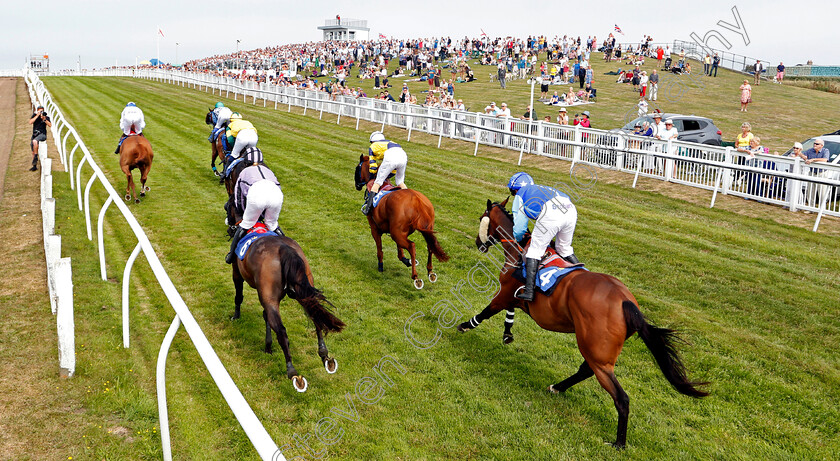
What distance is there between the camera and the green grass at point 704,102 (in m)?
28.9

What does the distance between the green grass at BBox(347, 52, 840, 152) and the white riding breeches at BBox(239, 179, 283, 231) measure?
2335 cm

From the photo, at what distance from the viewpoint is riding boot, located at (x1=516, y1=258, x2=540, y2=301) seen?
6055mm

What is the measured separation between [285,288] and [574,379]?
316 cm

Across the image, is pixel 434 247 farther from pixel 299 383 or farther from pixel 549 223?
pixel 299 383

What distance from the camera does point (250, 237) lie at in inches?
269

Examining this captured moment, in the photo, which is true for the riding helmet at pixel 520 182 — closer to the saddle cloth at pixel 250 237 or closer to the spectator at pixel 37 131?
the saddle cloth at pixel 250 237

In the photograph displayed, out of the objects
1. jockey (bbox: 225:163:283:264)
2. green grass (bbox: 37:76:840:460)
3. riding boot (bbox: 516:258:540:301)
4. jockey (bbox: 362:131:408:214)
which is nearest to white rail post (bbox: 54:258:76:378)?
green grass (bbox: 37:76:840:460)

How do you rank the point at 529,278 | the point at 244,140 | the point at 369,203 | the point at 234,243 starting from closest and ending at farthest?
the point at 529,278 < the point at 234,243 < the point at 369,203 < the point at 244,140

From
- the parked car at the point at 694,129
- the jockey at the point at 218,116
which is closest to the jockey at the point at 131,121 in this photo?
the jockey at the point at 218,116

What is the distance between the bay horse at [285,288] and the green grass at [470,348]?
0.73 ft

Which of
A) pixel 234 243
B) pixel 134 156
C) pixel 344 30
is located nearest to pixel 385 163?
pixel 234 243

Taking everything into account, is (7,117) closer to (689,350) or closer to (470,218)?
(470,218)

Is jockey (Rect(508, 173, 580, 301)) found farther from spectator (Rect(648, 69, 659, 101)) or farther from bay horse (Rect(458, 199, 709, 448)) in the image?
spectator (Rect(648, 69, 659, 101))

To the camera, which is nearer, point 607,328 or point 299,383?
point 607,328
